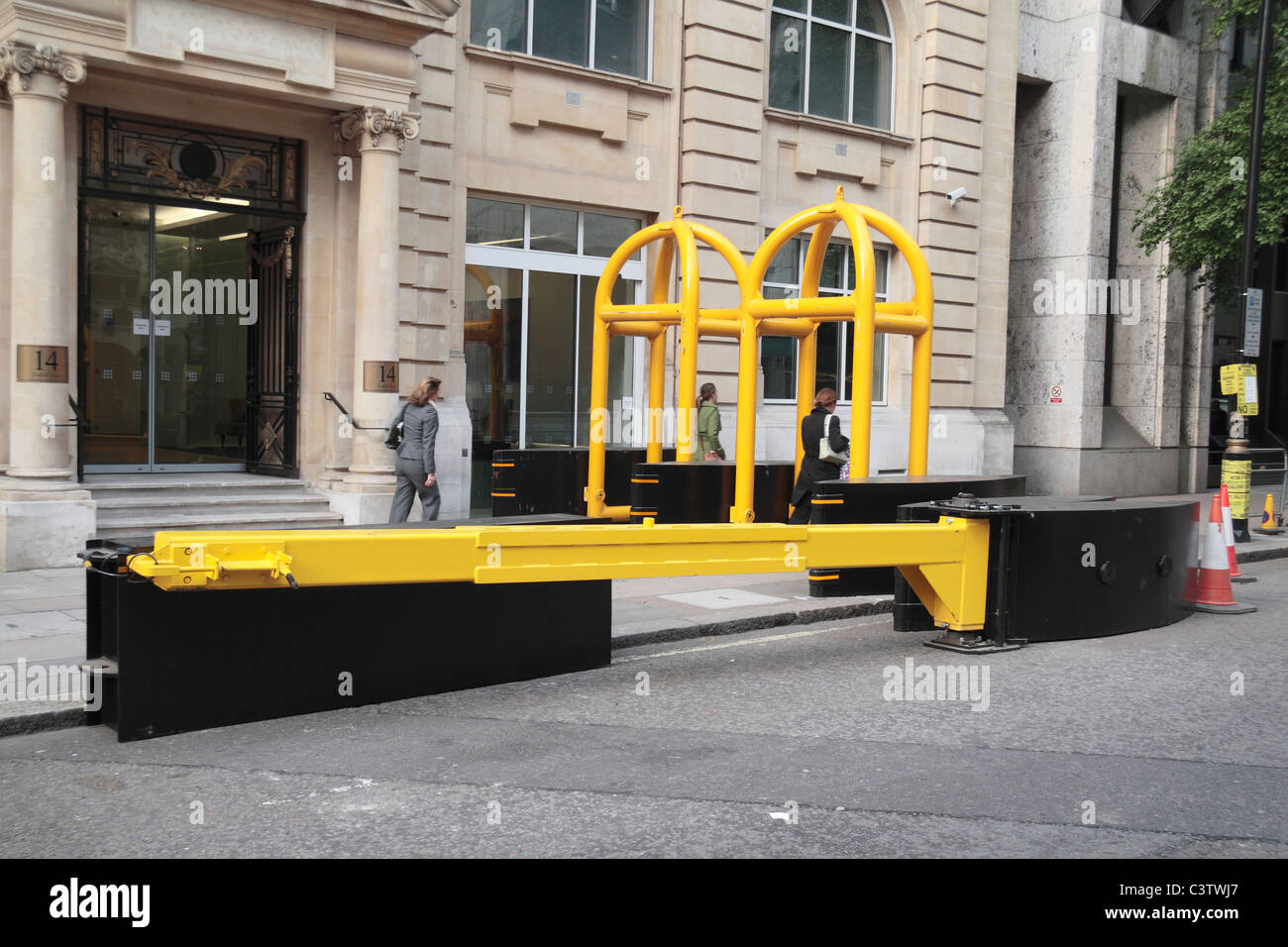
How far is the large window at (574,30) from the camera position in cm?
1625

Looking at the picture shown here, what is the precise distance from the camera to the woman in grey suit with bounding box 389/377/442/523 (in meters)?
12.9

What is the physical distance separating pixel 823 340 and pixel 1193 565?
10390 millimetres

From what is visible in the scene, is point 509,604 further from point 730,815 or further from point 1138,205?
point 1138,205

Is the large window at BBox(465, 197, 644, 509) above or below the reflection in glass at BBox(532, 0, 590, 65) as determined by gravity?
below

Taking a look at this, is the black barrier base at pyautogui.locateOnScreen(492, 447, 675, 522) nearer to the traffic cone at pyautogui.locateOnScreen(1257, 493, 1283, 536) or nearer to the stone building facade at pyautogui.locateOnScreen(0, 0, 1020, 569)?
the stone building facade at pyautogui.locateOnScreen(0, 0, 1020, 569)

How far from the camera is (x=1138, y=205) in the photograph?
2358 centimetres

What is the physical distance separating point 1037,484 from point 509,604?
17362 millimetres

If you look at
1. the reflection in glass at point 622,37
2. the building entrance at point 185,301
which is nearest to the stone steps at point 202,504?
the building entrance at point 185,301

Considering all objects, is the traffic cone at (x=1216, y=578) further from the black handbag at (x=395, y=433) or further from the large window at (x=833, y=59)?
the large window at (x=833, y=59)

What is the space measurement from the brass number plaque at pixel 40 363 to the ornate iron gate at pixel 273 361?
327 centimetres

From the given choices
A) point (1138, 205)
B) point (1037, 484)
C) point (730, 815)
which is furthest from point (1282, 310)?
point (730, 815)

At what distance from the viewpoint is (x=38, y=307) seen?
1159 centimetres
